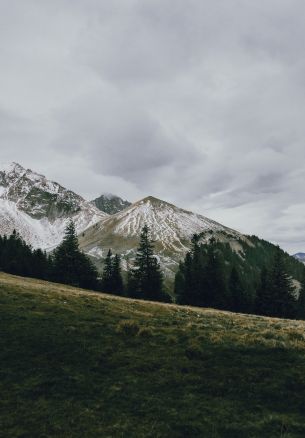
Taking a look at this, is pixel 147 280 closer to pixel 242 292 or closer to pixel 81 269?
pixel 81 269

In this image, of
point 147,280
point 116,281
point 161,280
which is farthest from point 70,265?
point 161,280

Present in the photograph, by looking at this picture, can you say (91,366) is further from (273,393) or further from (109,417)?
(273,393)

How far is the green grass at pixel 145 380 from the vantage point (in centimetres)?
1220

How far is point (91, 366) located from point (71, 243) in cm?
7022

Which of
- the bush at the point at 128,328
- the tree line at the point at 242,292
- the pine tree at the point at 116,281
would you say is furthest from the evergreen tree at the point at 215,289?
the bush at the point at 128,328

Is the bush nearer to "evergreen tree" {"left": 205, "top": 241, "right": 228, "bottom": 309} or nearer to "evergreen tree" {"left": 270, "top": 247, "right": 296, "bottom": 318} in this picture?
"evergreen tree" {"left": 270, "top": 247, "right": 296, "bottom": 318}

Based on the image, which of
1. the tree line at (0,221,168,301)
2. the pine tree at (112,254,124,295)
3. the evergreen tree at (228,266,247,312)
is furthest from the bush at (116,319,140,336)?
the pine tree at (112,254,124,295)

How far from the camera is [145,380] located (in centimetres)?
1535

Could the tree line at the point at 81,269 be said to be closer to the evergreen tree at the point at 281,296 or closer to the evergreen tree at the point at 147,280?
the evergreen tree at the point at 147,280

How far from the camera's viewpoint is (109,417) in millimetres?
12672

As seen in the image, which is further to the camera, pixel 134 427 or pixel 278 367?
pixel 278 367

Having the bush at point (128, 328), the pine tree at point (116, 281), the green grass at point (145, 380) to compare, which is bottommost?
the green grass at point (145, 380)

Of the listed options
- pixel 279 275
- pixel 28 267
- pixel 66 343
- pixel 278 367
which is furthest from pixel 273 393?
pixel 28 267

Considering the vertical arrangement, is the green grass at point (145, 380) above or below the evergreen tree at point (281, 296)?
below
